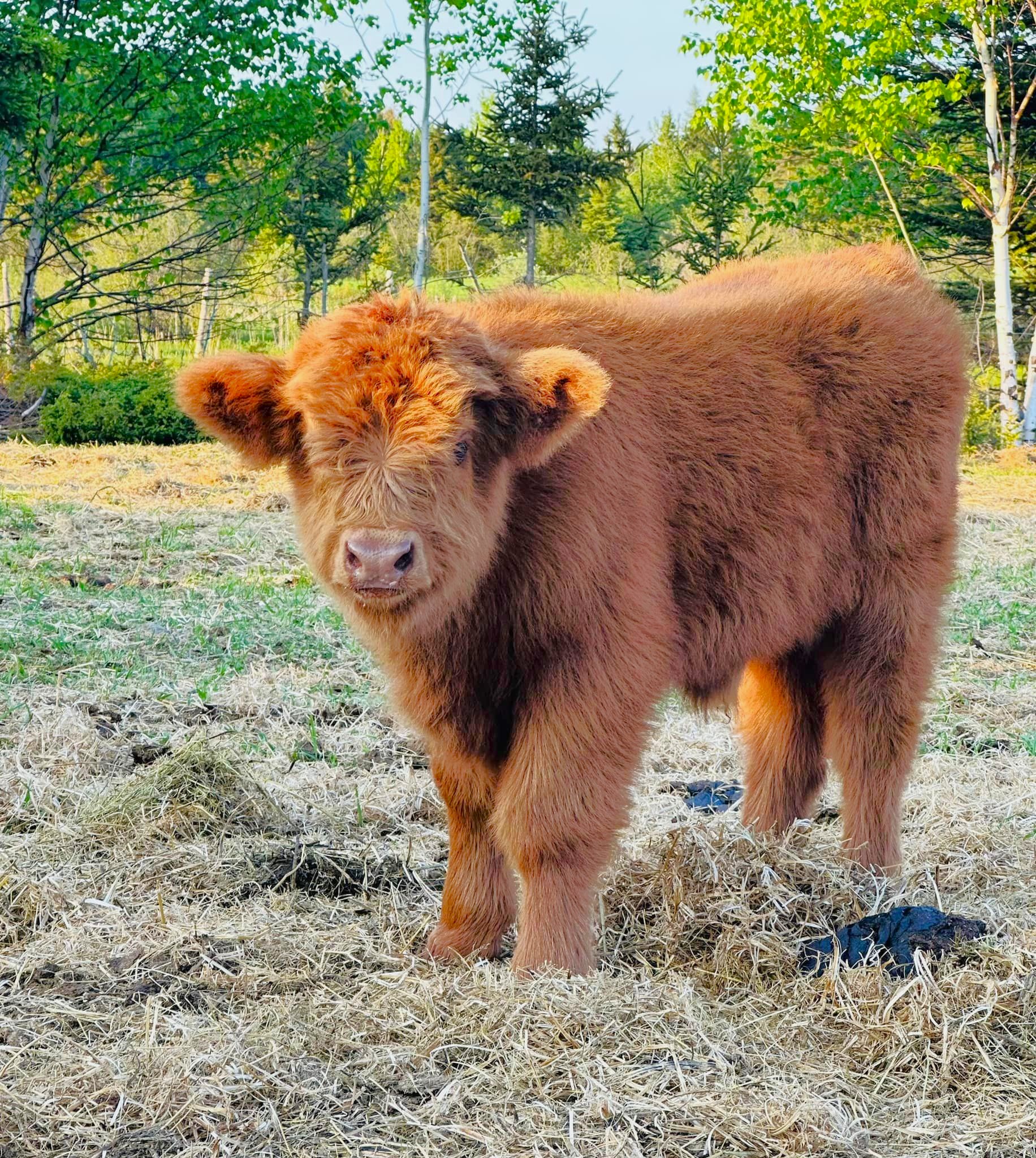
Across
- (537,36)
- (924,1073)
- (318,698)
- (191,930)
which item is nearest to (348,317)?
(191,930)

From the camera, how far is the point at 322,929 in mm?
3115

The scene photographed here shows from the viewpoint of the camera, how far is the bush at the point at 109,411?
14.9 metres

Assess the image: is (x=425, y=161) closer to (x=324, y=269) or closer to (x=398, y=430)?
(x=324, y=269)

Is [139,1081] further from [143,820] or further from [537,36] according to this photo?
[537,36]

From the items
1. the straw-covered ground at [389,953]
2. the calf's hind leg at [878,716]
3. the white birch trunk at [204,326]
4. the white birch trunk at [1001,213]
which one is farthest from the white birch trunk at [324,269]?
the calf's hind leg at [878,716]

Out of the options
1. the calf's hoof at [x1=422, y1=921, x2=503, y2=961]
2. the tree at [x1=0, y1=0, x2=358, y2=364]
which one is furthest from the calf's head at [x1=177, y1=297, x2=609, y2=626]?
Result: the tree at [x1=0, y1=0, x2=358, y2=364]

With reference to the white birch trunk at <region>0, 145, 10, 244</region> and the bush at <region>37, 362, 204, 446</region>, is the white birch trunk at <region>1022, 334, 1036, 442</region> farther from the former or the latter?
the white birch trunk at <region>0, 145, 10, 244</region>

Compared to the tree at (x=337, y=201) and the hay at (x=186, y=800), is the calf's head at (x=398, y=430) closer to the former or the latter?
the hay at (x=186, y=800)

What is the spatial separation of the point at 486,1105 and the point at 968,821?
93.3 inches

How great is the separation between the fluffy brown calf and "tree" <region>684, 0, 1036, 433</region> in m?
14.9

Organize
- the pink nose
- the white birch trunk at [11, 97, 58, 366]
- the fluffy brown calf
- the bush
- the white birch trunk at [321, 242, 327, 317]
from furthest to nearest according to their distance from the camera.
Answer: the white birch trunk at [321, 242, 327, 317] → the white birch trunk at [11, 97, 58, 366] → the bush → the fluffy brown calf → the pink nose

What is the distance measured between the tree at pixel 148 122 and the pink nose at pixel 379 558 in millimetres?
16099

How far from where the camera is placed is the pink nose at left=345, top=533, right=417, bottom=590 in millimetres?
2414

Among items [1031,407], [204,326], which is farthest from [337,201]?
[1031,407]
